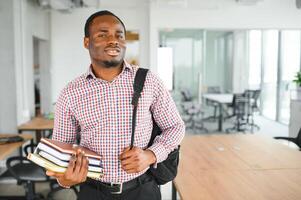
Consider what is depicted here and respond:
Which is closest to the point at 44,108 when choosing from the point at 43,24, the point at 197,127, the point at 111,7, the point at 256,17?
the point at 43,24

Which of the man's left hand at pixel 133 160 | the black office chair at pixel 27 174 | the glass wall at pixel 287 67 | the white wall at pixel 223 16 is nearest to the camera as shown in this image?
the man's left hand at pixel 133 160

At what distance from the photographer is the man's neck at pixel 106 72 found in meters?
1.31

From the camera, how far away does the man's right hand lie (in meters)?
1.08

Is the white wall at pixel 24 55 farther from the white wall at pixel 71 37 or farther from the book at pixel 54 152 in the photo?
the book at pixel 54 152

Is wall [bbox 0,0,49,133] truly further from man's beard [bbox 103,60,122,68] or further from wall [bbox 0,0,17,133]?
man's beard [bbox 103,60,122,68]

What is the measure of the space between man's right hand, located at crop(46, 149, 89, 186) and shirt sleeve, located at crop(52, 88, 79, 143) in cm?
22

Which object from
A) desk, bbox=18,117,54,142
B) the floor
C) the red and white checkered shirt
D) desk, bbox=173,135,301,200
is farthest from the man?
desk, bbox=18,117,54,142

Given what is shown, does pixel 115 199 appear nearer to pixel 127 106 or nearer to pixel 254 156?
pixel 127 106

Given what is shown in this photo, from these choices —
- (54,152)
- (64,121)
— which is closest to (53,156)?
(54,152)

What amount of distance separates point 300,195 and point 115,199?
1.13 m

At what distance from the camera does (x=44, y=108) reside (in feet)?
18.7

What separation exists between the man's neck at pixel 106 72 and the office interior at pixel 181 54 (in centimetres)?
224

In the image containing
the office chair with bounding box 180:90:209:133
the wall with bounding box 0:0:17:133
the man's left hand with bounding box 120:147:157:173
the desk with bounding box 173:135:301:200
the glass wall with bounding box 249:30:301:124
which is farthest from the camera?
the glass wall with bounding box 249:30:301:124

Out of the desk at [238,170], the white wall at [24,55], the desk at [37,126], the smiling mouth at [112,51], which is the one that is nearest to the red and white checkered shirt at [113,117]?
the smiling mouth at [112,51]
